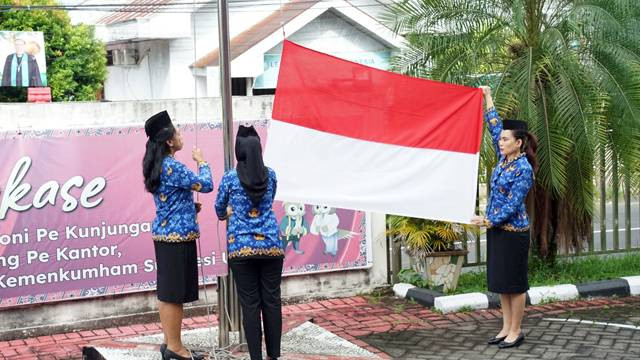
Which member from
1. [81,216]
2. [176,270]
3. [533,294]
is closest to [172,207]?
[176,270]

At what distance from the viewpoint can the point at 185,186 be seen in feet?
21.6

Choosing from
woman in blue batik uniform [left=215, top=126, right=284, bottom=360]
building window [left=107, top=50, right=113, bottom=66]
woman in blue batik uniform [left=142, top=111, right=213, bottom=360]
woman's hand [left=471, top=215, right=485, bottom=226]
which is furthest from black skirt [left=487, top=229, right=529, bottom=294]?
building window [left=107, top=50, right=113, bottom=66]

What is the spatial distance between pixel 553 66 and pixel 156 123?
4.26m

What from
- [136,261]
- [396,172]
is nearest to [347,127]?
[396,172]

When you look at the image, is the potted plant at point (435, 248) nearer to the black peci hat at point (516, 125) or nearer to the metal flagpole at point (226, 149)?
the black peci hat at point (516, 125)

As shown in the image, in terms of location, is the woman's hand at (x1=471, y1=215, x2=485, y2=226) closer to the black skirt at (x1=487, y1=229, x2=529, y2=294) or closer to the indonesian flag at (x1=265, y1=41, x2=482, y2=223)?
the indonesian flag at (x1=265, y1=41, x2=482, y2=223)

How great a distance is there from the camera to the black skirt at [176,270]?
669 centimetres

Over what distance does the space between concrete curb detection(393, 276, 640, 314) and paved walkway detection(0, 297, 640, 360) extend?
103mm

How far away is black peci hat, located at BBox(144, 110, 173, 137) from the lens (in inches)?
260

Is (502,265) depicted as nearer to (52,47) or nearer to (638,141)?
(638,141)

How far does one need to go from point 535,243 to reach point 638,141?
5.18ft

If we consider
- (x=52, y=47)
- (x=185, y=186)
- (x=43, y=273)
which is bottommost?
(x=43, y=273)

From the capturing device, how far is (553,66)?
29.6ft

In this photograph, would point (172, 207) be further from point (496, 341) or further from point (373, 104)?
point (496, 341)
